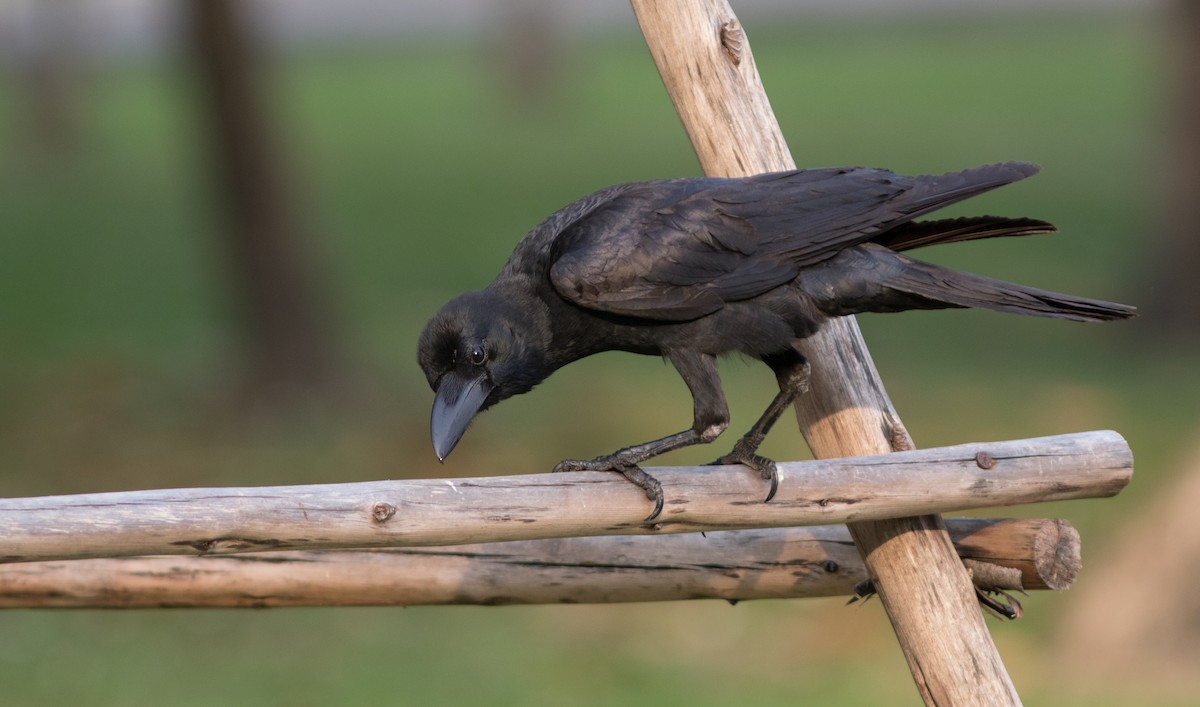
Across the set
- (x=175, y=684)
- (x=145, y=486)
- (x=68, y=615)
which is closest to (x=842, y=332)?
(x=175, y=684)

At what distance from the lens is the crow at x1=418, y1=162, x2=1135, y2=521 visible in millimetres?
3342

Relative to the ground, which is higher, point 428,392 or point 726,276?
point 726,276

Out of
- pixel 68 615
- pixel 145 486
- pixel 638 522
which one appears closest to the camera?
pixel 638 522

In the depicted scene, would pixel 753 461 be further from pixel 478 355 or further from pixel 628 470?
pixel 478 355

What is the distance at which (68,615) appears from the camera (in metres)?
6.54

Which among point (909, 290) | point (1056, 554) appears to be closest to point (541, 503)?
point (909, 290)

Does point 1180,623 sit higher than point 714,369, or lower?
lower

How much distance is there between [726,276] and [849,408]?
1.57ft

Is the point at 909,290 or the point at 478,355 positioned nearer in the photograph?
the point at 909,290

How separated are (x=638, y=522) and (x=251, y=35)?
21.5ft

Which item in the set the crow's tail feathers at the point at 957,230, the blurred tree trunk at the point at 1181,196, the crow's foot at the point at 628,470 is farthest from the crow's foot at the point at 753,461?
the blurred tree trunk at the point at 1181,196

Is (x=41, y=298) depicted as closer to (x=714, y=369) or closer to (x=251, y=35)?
(x=251, y=35)

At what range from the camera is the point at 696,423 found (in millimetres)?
3438

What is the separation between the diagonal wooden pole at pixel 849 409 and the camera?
330 centimetres
